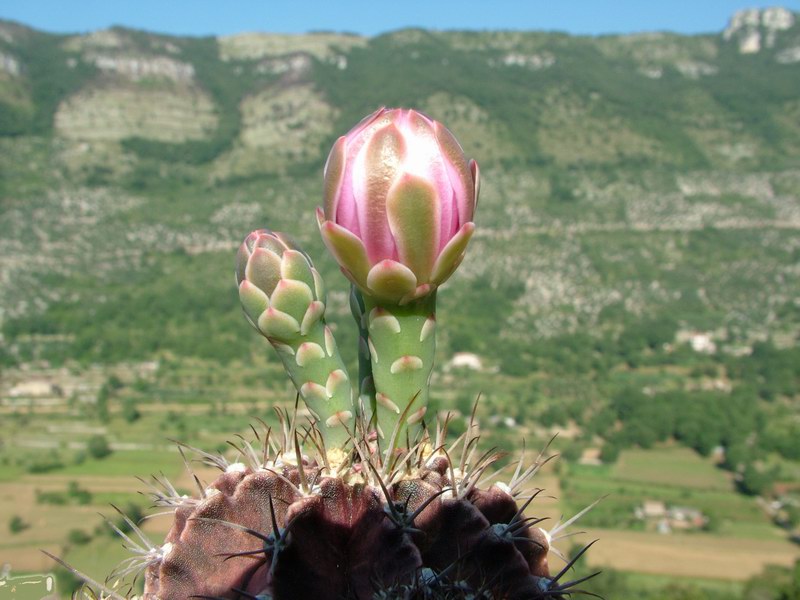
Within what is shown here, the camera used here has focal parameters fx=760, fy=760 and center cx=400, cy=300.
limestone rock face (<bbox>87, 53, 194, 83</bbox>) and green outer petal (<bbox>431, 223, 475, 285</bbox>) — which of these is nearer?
green outer petal (<bbox>431, 223, 475, 285</bbox>)

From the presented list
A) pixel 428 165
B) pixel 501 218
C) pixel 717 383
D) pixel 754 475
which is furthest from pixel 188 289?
pixel 428 165

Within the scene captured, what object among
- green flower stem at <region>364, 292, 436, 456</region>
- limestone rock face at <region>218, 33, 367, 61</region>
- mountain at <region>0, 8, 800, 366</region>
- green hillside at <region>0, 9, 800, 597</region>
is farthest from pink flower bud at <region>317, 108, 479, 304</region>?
limestone rock face at <region>218, 33, 367, 61</region>

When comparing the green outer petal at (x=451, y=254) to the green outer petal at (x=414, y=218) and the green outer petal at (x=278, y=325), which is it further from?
the green outer petal at (x=278, y=325)

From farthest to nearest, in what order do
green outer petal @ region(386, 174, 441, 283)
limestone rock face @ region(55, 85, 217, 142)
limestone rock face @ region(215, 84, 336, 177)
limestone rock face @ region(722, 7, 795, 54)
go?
limestone rock face @ region(722, 7, 795, 54), limestone rock face @ region(55, 85, 217, 142), limestone rock face @ region(215, 84, 336, 177), green outer petal @ region(386, 174, 441, 283)

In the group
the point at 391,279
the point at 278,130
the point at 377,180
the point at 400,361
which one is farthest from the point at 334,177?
the point at 278,130

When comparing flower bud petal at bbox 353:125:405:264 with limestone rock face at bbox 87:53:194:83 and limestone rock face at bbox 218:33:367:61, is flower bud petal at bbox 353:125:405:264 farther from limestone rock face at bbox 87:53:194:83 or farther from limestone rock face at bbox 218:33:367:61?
limestone rock face at bbox 218:33:367:61

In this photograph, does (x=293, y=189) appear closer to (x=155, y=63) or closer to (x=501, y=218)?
(x=501, y=218)

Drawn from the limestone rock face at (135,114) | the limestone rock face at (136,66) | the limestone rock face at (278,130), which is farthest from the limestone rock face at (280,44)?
the limestone rock face at (135,114)
